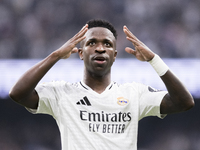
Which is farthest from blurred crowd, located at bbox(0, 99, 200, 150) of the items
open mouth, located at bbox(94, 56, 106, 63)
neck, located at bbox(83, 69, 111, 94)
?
open mouth, located at bbox(94, 56, 106, 63)

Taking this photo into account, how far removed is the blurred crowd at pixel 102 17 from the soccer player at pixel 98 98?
13.8ft

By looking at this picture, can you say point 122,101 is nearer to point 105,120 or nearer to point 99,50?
point 105,120

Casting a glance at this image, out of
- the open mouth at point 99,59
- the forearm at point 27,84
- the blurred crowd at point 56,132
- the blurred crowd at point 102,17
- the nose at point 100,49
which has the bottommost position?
the blurred crowd at point 56,132

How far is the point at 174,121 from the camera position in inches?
290

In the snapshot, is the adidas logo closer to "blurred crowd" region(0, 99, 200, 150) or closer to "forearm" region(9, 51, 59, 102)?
"forearm" region(9, 51, 59, 102)

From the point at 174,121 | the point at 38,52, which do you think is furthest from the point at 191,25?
the point at 38,52

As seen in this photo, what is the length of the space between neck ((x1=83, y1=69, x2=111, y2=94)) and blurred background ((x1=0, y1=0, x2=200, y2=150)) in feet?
12.9

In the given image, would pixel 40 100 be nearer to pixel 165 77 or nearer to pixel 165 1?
pixel 165 77

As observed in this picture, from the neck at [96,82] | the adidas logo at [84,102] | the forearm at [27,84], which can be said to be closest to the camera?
the forearm at [27,84]

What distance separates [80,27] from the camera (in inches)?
295

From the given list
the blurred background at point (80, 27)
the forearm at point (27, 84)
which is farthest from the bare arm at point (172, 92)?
the blurred background at point (80, 27)

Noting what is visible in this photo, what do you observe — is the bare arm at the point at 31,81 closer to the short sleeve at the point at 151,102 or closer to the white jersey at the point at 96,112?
the white jersey at the point at 96,112

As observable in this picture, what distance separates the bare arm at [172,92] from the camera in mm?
2699

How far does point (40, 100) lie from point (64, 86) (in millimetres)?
309
